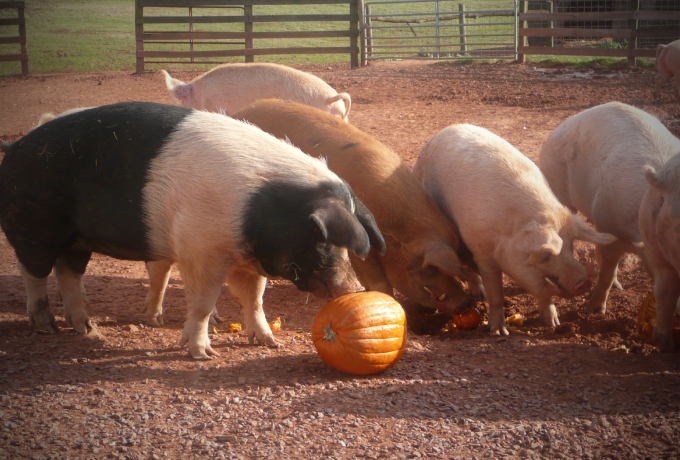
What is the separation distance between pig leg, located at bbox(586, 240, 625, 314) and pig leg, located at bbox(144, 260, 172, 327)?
→ 340 centimetres

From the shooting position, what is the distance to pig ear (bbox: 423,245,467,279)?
4.12 m

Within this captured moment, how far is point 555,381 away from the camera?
3.52 m

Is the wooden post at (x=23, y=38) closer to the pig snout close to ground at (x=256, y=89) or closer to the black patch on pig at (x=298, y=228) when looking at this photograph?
the pig snout close to ground at (x=256, y=89)

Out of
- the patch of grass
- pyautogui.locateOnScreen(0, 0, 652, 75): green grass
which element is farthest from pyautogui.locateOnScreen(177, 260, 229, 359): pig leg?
pyautogui.locateOnScreen(0, 0, 652, 75): green grass

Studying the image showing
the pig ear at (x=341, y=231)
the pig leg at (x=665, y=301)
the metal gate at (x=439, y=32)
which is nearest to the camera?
the pig ear at (x=341, y=231)

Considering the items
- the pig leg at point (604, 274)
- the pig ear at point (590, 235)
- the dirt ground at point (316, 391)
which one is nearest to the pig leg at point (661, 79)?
the dirt ground at point (316, 391)

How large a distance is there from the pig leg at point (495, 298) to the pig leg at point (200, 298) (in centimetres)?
204

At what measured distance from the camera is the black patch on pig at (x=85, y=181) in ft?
12.1

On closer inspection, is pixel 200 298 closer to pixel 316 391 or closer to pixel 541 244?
pixel 316 391

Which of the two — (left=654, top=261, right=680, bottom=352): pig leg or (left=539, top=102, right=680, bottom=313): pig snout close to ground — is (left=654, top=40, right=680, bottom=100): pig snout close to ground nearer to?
(left=539, top=102, right=680, bottom=313): pig snout close to ground

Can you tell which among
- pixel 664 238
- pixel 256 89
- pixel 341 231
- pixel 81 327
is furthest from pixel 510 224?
pixel 256 89

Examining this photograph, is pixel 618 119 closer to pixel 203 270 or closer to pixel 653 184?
pixel 653 184

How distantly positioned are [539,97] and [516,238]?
9735 mm

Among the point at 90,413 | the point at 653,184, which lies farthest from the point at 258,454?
the point at 653,184
